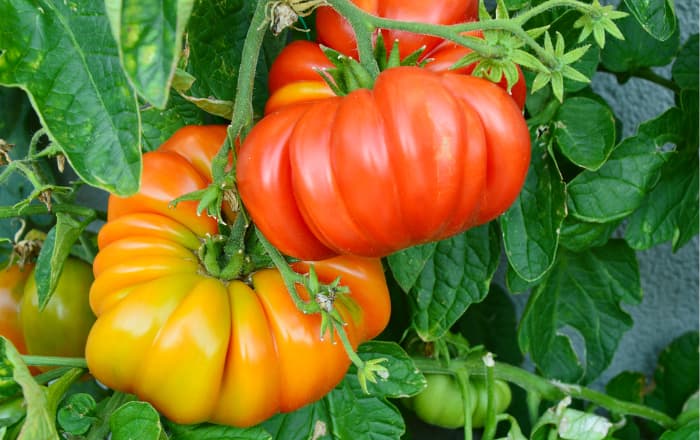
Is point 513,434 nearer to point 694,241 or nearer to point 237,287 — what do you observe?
point 237,287

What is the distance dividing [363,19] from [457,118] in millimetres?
124

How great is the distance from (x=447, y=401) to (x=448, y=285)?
0.57 feet

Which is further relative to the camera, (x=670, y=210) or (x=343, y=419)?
(x=670, y=210)

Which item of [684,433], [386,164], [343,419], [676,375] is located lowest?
[676,375]

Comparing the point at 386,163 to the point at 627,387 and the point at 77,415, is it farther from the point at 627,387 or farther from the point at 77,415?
the point at 627,387

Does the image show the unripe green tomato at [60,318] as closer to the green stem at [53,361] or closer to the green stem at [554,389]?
the green stem at [53,361]

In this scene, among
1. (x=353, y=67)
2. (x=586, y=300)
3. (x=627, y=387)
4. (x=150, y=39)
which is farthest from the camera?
(x=627, y=387)

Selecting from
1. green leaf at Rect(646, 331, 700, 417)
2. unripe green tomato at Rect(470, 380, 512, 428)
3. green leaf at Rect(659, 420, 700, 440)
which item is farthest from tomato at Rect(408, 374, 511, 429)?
green leaf at Rect(646, 331, 700, 417)

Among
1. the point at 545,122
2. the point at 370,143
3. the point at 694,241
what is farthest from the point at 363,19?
the point at 694,241

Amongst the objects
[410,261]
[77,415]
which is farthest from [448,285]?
[77,415]

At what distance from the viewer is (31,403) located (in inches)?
23.4

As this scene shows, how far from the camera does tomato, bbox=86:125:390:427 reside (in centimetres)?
61

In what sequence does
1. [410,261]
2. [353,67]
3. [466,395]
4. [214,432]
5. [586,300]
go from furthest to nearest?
[586,300] < [466,395] < [410,261] < [214,432] < [353,67]

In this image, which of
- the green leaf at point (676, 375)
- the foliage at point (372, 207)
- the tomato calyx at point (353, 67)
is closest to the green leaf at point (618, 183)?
the foliage at point (372, 207)
